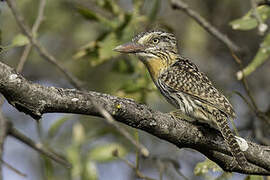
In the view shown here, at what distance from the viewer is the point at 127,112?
323 centimetres

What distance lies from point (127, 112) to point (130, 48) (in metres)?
1.65

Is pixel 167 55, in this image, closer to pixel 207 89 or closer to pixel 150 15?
pixel 150 15

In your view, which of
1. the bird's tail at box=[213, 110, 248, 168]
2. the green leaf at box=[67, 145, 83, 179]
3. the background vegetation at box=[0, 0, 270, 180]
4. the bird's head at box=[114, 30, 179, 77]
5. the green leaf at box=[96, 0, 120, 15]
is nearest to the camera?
the bird's tail at box=[213, 110, 248, 168]

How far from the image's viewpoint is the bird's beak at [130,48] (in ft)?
15.3

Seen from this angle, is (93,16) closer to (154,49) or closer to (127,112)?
(154,49)

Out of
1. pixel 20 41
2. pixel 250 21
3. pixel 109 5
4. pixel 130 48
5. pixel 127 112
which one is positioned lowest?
pixel 127 112

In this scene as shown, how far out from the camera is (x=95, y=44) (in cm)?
514

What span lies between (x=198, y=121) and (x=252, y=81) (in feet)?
11.8

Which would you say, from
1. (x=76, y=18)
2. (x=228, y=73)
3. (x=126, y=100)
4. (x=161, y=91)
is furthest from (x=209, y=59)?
(x=126, y=100)

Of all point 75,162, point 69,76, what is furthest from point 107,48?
point 69,76

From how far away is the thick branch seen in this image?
2.88 m

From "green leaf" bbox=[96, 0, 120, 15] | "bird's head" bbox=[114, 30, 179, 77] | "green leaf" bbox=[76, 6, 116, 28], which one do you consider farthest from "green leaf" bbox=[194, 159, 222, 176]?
"green leaf" bbox=[96, 0, 120, 15]

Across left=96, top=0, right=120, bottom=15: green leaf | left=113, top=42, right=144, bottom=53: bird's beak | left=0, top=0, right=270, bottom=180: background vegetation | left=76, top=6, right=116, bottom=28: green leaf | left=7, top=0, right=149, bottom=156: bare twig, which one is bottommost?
left=7, top=0, right=149, bottom=156: bare twig

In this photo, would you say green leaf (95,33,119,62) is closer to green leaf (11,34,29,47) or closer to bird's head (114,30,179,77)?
bird's head (114,30,179,77)
